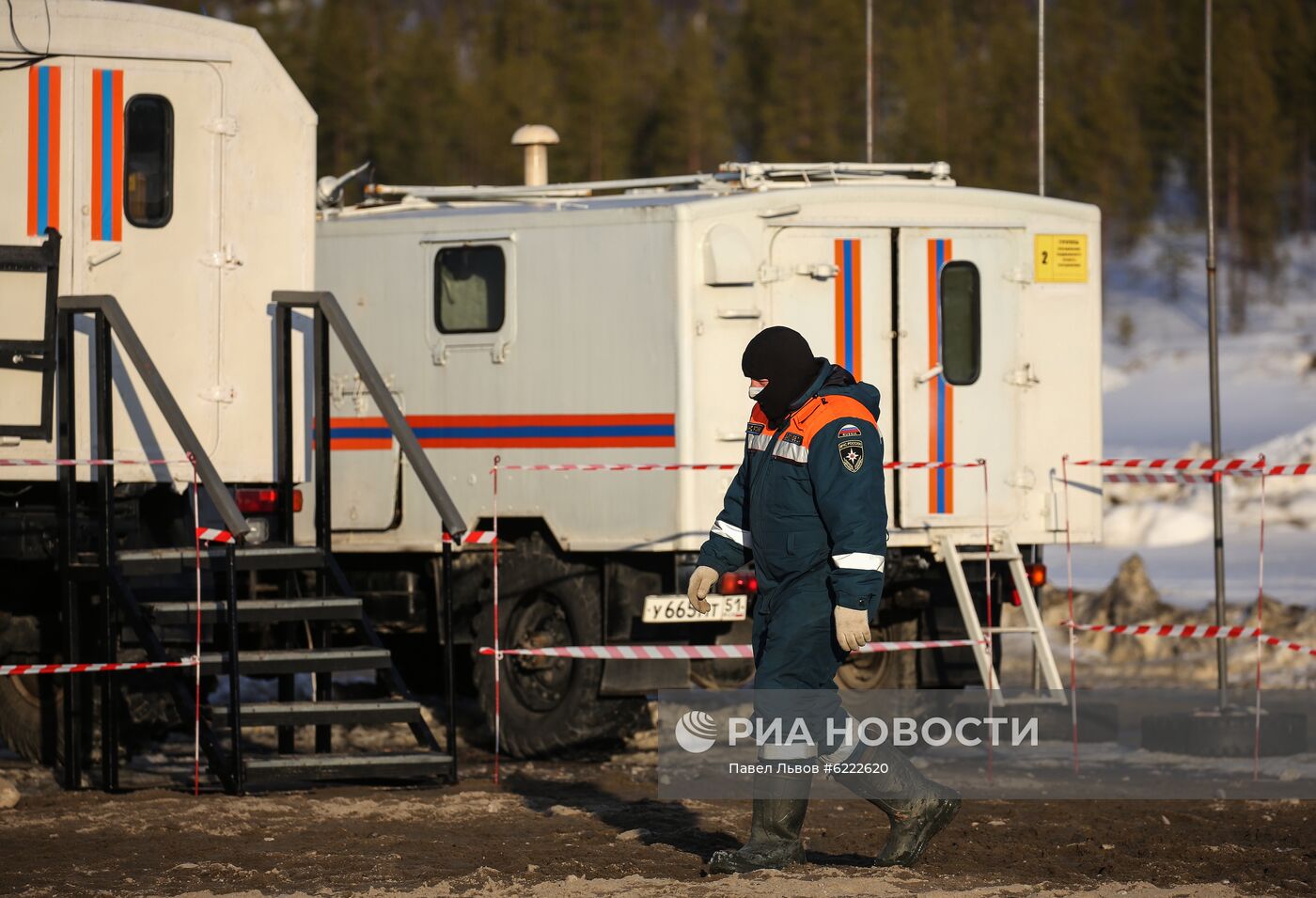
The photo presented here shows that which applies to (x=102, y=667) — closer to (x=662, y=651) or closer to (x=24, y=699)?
(x=24, y=699)

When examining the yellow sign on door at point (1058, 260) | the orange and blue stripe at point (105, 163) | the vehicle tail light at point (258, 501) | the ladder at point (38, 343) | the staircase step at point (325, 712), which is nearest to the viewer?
the staircase step at point (325, 712)

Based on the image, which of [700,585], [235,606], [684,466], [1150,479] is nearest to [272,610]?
[235,606]

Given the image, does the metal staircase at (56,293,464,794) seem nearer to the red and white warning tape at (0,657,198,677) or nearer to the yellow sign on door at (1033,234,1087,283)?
the red and white warning tape at (0,657,198,677)

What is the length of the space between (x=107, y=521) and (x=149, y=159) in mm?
1896

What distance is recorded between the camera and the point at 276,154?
10477 mm

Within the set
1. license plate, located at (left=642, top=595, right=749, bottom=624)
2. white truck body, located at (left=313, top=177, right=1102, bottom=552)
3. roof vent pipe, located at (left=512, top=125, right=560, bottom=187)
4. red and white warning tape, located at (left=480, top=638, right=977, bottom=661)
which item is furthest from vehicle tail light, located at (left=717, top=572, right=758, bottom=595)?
roof vent pipe, located at (left=512, top=125, right=560, bottom=187)

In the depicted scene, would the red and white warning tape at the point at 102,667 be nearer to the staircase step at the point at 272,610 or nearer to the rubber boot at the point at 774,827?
the staircase step at the point at 272,610

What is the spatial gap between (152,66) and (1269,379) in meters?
33.6

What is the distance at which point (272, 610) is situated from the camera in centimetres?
984

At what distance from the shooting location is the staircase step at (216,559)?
32.2 feet

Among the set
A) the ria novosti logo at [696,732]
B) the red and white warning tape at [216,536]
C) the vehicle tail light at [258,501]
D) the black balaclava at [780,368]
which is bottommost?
the ria novosti logo at [696,732]

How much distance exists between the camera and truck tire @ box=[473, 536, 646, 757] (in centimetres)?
1148

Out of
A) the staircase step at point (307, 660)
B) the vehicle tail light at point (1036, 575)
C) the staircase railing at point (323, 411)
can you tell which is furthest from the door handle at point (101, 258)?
the vehicle tail light at point (1036, 575)

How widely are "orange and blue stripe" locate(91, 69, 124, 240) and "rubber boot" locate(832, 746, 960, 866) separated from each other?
16.4 feet
